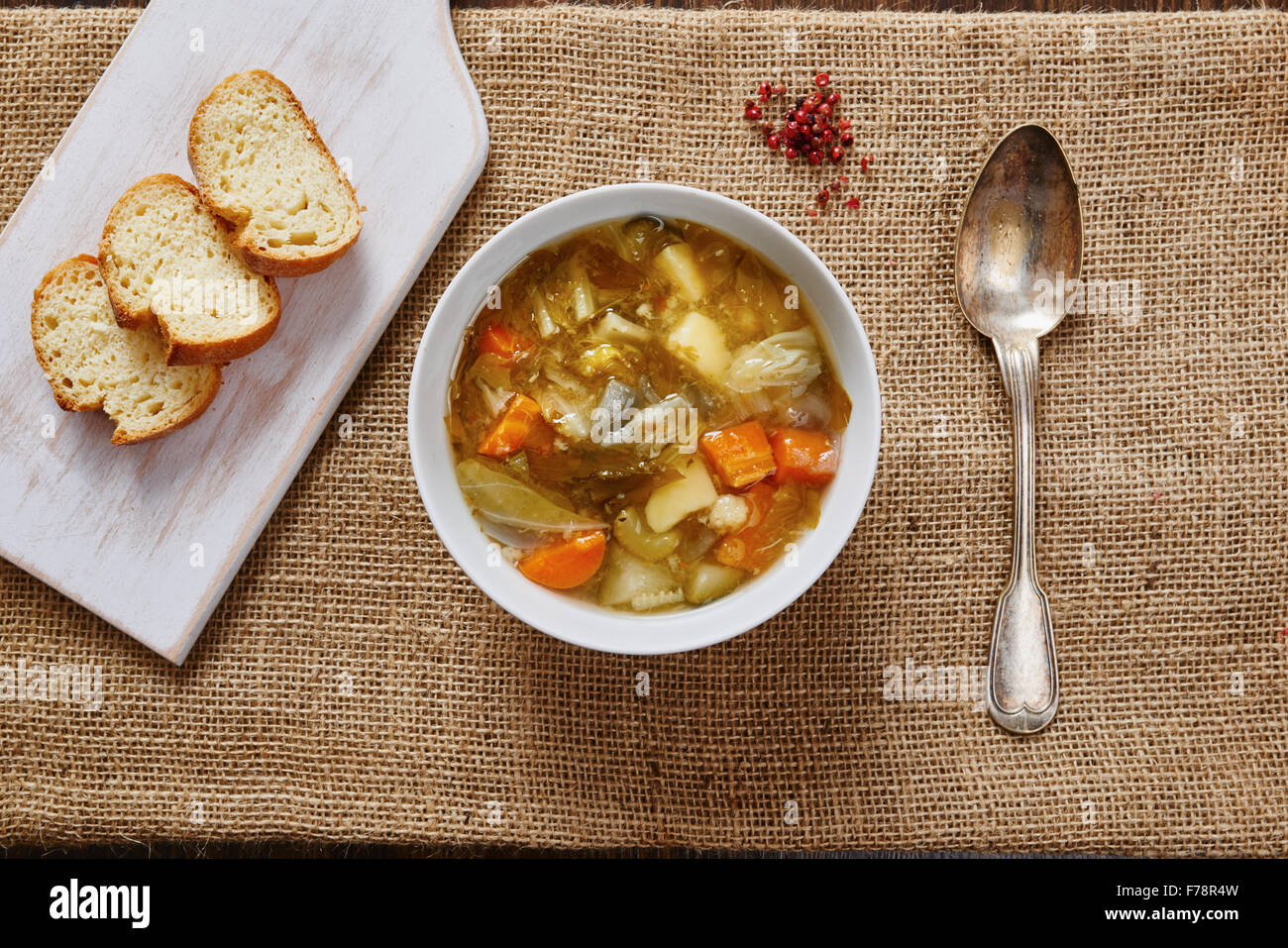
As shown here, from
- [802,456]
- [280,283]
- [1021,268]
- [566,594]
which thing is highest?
[1021,268]

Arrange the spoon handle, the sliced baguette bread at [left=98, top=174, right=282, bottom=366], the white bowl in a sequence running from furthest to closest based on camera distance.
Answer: the spoon handle, the sliced baguette bread at [left=98, top=174, right=282, bottom=366], the white bowl

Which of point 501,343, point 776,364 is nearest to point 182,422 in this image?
point 501,343

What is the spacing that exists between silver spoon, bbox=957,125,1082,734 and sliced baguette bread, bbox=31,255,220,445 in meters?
2.07

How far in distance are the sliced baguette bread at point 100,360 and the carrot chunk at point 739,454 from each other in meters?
1.34

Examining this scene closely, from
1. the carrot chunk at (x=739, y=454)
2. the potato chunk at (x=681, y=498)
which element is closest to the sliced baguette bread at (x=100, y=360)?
the potato chunk at (x=681, y=498)

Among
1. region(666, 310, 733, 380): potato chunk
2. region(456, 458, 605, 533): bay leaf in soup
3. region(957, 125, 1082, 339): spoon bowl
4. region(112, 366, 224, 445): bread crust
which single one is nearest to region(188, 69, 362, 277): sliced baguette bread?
region(112, 366, 224, 445): bread crust

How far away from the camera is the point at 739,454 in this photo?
2104mm

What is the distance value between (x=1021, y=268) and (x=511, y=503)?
1495 millimetres

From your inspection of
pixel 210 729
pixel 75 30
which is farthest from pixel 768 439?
pixel 75 30

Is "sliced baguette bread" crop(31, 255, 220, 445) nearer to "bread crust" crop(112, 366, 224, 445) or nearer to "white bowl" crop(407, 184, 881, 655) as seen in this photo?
"bread crust" crop(112, 366, 224, 445)

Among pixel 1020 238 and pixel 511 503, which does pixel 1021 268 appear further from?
pixel 511 503

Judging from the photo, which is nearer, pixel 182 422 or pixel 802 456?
pixel 802 456

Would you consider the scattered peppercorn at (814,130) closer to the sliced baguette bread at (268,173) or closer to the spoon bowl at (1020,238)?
the spoon bowl at (1020,238)

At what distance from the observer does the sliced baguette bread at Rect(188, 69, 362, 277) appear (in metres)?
2.35
